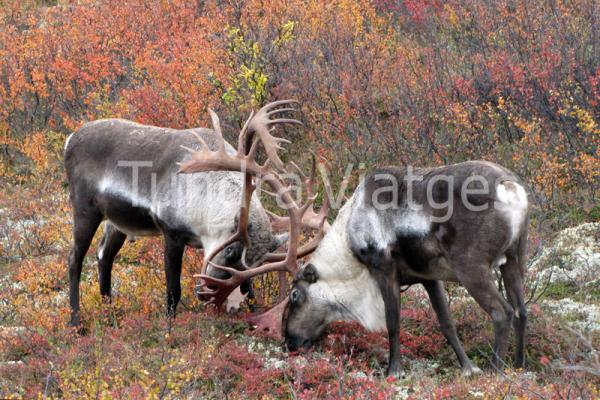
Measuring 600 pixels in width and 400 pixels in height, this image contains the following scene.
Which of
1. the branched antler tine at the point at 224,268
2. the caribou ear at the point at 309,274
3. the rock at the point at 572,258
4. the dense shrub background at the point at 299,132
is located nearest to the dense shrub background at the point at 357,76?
the dense shrub background at the point at 299,132

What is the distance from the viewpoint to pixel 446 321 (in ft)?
19.9

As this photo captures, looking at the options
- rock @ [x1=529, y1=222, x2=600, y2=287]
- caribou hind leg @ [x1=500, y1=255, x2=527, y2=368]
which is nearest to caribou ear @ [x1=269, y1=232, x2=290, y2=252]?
caribou hind leg @ [x1=500, y1=255, x2=527, y2=368]

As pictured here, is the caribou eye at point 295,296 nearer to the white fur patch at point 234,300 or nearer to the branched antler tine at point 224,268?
the branched antler tine at point 224,268

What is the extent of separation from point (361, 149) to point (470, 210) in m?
3.98

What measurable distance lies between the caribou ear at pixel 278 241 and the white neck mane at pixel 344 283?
0.41 metres

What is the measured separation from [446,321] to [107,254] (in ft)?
9.89

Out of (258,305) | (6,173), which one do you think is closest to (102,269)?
(258,305)

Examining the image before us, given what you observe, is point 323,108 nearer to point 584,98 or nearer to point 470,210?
point 584,98

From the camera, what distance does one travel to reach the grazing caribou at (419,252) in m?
5.41

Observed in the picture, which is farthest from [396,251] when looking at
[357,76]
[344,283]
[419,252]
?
[357,76]

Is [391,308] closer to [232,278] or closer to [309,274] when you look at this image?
[309,274]

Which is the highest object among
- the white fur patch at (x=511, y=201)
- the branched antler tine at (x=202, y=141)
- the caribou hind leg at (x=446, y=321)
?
the white fur patch at (x=511, y=201)

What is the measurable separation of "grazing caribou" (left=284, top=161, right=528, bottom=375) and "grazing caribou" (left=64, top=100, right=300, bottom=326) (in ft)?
2.00

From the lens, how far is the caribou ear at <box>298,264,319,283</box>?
6285 mm
